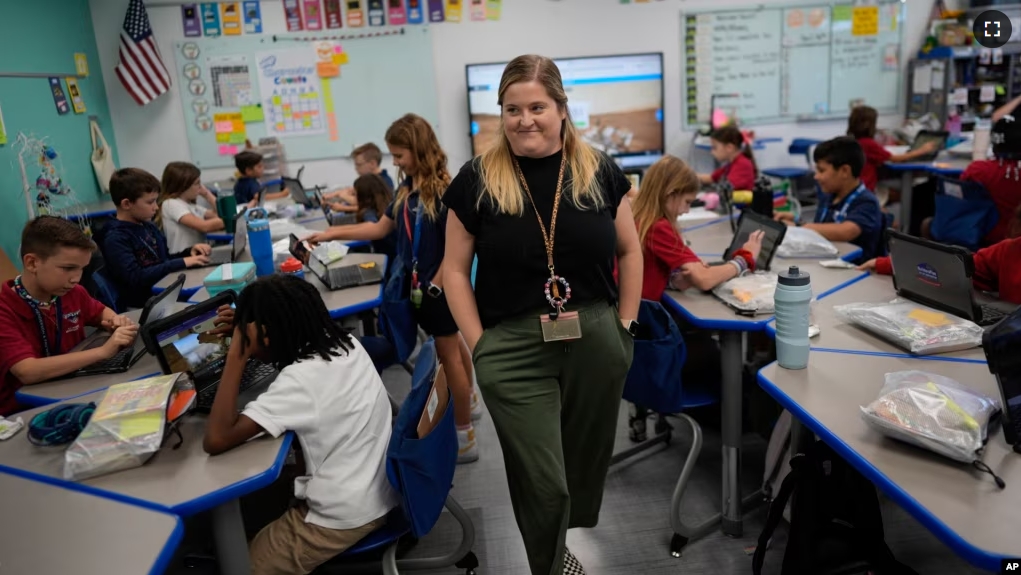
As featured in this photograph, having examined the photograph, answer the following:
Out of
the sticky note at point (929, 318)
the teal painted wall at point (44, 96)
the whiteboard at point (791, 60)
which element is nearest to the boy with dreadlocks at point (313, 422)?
the sticky note at point (929, 318)

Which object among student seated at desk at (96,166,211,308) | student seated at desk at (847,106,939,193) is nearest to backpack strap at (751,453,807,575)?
student seated at desk at (96,166,211,308)

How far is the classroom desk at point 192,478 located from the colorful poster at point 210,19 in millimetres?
5615

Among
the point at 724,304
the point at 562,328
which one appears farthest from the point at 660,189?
the point at 562,328

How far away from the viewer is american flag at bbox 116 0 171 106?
6215 mm

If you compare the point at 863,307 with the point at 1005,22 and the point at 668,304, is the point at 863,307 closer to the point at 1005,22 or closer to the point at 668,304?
the point at 668,304

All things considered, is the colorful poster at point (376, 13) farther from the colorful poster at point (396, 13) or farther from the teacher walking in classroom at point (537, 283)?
the teacher walking in classroom at point (537, 283)

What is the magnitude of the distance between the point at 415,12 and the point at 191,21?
6.56ft

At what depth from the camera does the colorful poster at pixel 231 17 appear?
6.41 m

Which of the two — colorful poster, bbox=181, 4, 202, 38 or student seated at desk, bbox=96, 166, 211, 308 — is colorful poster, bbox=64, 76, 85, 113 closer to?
colorful poster, bbox=181, 4, 202, 38

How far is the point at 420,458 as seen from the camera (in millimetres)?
1698

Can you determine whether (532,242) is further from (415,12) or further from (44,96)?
(415,12)

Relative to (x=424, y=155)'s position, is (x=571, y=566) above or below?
below

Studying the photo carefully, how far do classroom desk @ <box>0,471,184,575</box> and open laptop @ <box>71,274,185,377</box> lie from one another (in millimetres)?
678

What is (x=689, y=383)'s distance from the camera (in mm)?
2580
